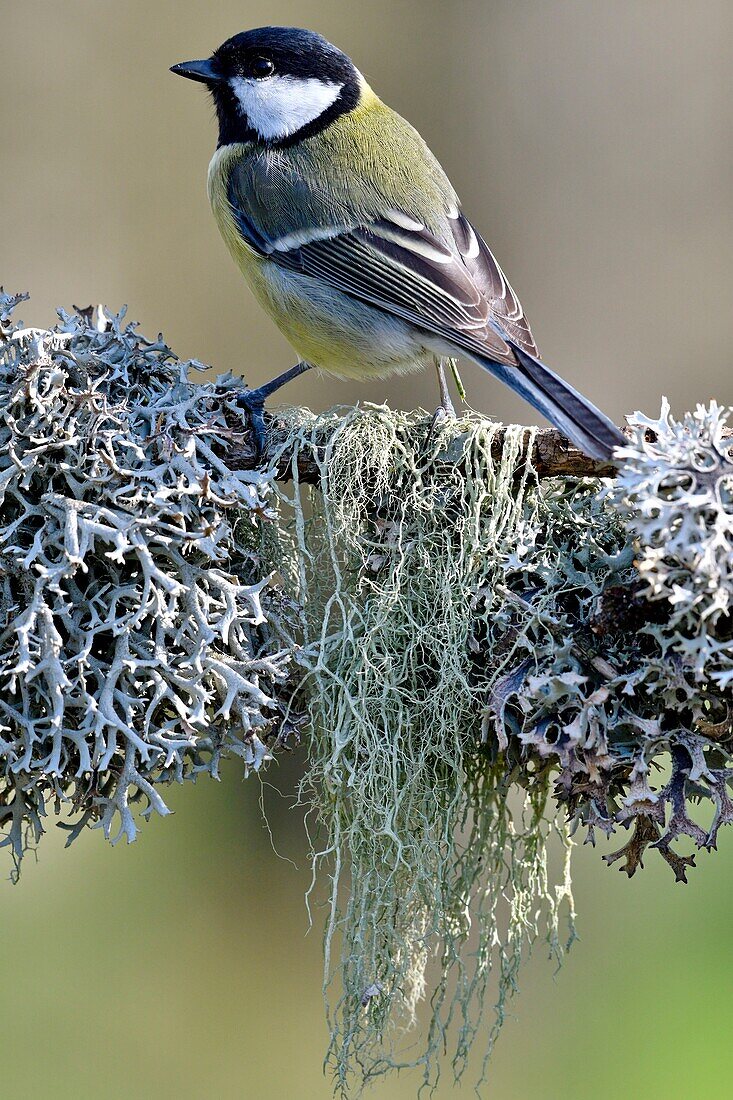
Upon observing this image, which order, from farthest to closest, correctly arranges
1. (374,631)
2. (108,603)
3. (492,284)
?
(492,284), (374,631), (108,603)

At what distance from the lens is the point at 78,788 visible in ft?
4.31

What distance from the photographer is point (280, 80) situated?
2004 mm

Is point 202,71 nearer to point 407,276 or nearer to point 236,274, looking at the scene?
point 407,276

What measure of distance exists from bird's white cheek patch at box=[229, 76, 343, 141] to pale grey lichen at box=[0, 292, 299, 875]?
0.86 meters

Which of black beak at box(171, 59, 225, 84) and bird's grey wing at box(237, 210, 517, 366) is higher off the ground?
black beak at box(171, 59, 225, 84)

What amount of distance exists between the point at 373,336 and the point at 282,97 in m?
0.50

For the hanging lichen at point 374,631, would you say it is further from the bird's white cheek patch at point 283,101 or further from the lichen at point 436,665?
the bird's white cheek patch at point 283,101

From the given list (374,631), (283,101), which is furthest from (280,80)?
(374,631)

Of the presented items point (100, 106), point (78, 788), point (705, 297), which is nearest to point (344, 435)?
point (78, 788)

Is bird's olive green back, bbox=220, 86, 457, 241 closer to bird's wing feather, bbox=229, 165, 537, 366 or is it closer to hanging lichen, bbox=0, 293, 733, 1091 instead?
bird's wing feather, bbox=229, 165, 537, 366

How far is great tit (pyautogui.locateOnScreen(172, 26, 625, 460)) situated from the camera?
183 centimetres

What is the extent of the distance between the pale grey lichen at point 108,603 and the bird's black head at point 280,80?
0.87 m

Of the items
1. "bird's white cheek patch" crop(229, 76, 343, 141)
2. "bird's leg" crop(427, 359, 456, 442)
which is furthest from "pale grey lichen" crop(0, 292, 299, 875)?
"bird's white cheek patch" crop(229, 76, 343, 141)

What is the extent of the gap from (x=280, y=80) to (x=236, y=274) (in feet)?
4.95
